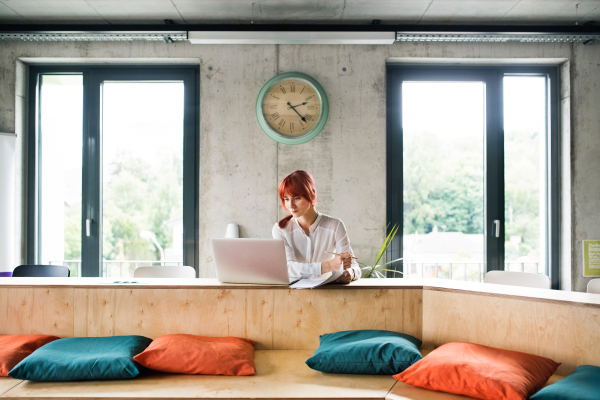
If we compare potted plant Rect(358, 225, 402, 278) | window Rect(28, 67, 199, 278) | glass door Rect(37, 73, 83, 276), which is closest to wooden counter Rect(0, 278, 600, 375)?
potted plant Rect(358, 225, 402, 278)

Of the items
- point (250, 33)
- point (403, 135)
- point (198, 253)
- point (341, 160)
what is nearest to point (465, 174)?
point (403, 135)

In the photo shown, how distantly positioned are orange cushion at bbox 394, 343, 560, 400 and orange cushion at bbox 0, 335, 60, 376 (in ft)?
5.00

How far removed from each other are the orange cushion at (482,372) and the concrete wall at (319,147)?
1.98m

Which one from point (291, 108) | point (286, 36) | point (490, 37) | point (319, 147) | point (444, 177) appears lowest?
point (444, 177)

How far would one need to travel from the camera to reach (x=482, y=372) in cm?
129

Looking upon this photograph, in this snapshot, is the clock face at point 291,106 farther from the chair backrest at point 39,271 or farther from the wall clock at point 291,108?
the chair backrest at point 39,271

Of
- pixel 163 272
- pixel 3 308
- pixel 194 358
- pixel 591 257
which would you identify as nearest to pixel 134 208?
pixel 163 272

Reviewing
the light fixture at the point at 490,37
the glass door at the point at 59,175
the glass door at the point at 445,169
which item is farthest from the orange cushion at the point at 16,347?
the light fixture at the point at 490,37

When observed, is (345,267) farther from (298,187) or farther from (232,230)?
(232,230)

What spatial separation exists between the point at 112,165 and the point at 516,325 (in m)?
3.50

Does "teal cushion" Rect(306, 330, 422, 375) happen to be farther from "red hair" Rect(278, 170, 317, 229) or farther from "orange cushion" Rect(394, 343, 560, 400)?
"red hair" Rect(278, 170, 317, 229)

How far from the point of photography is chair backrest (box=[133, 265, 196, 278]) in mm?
2682

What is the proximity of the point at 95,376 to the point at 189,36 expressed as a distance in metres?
2.40

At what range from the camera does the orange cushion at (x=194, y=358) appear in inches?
59.0
